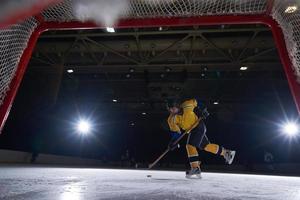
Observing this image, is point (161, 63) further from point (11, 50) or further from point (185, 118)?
point (11, 50)

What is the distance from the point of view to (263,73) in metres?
13.5

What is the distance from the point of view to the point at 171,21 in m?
3.84

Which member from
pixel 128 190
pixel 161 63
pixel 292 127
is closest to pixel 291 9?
pixel 128 190

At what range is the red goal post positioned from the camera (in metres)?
3.30

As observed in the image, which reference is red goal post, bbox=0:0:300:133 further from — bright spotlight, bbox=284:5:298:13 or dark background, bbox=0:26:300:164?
Result: dark background, bbox=0:26:300:164

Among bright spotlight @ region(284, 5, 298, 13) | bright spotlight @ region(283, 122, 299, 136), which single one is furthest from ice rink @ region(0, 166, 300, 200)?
bright spotlight @ region(283, 122, 299, 136)

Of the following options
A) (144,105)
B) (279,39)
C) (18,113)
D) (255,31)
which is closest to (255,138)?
(144,105)

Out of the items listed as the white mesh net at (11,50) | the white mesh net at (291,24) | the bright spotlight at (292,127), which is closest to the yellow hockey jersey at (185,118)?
the white mesh net at (291,24)

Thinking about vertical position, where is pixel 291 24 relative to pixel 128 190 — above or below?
above

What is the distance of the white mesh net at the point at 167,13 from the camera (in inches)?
130

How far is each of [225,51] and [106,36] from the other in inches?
160

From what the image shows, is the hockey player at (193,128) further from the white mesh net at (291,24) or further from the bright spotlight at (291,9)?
the bright spotlight at (291,9)

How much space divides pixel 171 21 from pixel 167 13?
110 millimetres

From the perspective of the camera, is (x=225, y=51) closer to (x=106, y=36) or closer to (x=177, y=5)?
(x=106, y=36)
